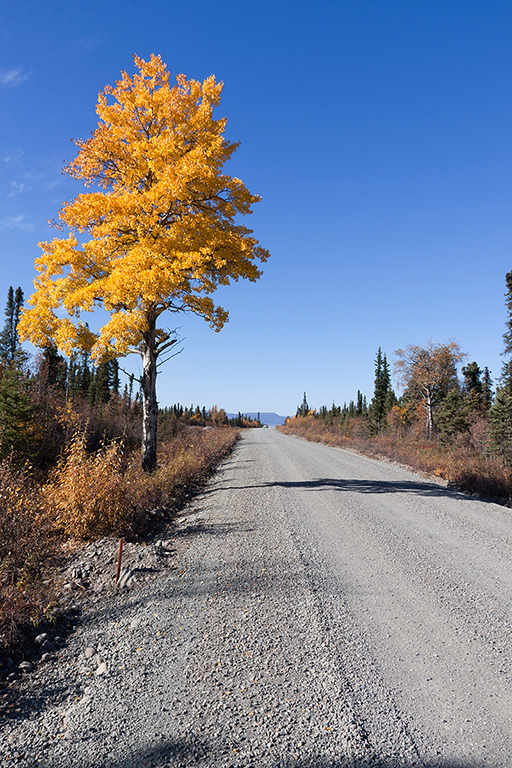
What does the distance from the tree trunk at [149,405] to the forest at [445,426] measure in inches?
347

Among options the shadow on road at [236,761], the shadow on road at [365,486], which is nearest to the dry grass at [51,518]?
the shadow on road at [236,761]

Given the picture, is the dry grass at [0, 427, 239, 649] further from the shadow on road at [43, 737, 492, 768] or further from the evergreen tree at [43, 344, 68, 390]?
the evergreen tree at [43, 344, 68, 390]

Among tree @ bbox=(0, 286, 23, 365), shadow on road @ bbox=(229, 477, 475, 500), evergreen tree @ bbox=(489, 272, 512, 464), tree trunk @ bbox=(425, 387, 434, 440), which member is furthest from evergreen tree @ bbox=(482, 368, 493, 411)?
tree @ bbox=(0, 286, 23, 365)

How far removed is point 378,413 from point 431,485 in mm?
→ 49200

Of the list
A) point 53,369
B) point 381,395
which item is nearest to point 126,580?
point 53,369

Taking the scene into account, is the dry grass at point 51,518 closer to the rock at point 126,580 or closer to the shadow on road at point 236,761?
the rock at point 126,580

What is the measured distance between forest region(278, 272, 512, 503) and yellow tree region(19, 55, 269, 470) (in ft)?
29.5

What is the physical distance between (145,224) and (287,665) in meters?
9.28

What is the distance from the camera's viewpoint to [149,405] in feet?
34.5

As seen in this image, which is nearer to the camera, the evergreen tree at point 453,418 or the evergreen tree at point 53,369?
the evergreen tree at point 53,369

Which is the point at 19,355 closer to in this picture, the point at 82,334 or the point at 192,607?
the point at 82,334

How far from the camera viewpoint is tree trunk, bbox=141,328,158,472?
1038 centimetres

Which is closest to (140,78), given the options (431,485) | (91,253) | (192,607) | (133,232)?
(133,232)

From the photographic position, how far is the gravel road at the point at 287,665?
2.35 meters
